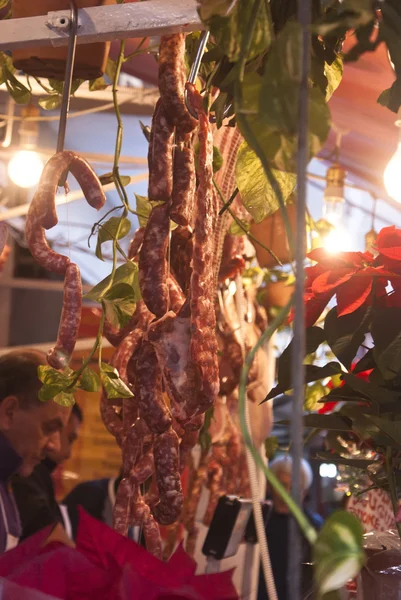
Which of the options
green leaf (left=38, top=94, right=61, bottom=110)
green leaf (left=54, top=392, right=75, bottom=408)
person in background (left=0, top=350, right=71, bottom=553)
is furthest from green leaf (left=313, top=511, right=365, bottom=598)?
person in background (left=0, top=350, right=71, bottom=553)

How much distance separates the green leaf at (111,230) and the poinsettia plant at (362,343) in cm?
26

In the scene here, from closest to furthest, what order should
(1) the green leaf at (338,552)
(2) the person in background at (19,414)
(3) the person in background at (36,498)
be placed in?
(1) the green leaf at (338,552) < (2) the person in background at (19,414) < (3) the person in background at (36,498)

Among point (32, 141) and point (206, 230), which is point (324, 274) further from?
point (32, 141)

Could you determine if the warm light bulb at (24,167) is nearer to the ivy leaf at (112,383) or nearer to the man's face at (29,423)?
the man's face at (29,423)

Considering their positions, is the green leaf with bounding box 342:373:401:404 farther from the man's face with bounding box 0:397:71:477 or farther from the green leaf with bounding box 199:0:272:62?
the man's face with bounding box 0:397:71:477

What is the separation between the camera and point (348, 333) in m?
0.90

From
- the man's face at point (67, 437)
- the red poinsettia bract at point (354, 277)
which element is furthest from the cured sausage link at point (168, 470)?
the man's face at point (67, 437)

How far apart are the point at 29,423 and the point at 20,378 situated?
15 cm

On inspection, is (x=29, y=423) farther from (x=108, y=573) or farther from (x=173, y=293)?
(x=108, y=573)

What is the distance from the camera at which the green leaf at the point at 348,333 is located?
35.2 inches

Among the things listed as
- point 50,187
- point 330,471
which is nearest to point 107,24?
point 50,187

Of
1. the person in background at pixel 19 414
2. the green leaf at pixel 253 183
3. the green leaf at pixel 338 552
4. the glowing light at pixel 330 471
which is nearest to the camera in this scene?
the green leaf at pixel 338 552

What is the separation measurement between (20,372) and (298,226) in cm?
197

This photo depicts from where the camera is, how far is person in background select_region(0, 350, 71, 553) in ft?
7.34
